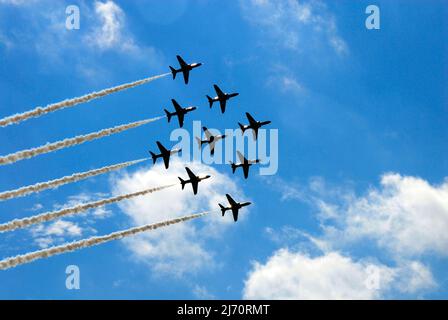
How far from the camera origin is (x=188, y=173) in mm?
136000

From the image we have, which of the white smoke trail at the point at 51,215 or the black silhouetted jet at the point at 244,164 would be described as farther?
the black silhouetted jet at the point at 244,164

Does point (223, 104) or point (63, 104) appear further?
point (223, 104)

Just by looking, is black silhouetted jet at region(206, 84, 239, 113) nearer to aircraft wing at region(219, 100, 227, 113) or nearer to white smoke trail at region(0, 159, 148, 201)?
aircraft wing at region(219, 100, 227, 113)

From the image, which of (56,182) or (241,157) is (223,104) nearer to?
(241,157)

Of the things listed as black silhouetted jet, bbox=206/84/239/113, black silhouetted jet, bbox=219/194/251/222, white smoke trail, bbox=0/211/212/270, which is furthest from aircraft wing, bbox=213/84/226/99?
white smoke trail, bbox=0/211/212/270

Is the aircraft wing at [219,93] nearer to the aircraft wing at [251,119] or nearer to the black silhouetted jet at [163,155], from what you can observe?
the aircraft wing at [251,119]

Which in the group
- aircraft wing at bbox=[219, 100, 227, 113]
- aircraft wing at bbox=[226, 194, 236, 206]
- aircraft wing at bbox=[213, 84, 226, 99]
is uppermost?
aircraft wing at bbox=[213, 84, 226, 99]

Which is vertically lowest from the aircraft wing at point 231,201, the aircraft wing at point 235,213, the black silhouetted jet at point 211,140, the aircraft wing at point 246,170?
the aircraft wing at point 235,213

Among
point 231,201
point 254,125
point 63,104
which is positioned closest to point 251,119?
point 254,125

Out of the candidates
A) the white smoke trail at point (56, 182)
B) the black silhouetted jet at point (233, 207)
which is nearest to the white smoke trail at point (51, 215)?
the white smoke trail at point (56, 182)

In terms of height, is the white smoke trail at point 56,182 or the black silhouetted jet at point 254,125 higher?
the black silhouetted jet at point 254,125
